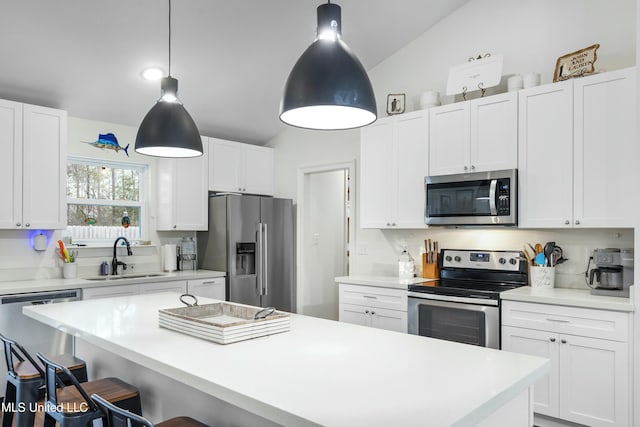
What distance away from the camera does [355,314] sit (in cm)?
401

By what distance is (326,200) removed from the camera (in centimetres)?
574

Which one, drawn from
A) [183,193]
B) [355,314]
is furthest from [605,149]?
[183,193]

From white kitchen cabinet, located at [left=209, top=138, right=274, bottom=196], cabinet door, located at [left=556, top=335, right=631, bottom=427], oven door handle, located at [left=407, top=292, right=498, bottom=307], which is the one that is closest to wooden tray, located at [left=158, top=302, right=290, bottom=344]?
oven door handle, located at [left=407, top=292, right=498, bottom=307]

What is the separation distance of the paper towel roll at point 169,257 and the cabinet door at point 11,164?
1.39 metres

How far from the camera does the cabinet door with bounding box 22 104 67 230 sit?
378 cm

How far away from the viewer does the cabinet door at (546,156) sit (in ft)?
10.4

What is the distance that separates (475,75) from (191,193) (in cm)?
293

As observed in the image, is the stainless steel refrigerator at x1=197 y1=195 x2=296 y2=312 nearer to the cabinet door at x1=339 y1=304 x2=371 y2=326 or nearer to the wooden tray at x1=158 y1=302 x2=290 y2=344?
the cabinet door at x1=339 y1=304 x2=371 y2=326

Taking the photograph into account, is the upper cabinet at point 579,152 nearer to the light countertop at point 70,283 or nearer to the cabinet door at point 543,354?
the cabinet door at point 543,354

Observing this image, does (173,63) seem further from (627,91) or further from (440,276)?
(627,91)

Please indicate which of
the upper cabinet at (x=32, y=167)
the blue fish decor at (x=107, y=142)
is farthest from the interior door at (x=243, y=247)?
the upper cabinet at (x=32, y=167)

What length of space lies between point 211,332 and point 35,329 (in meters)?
2.52

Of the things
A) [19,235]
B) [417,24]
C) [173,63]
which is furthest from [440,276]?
[19,235]

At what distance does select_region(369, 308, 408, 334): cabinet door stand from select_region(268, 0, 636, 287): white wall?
2.41 feet
